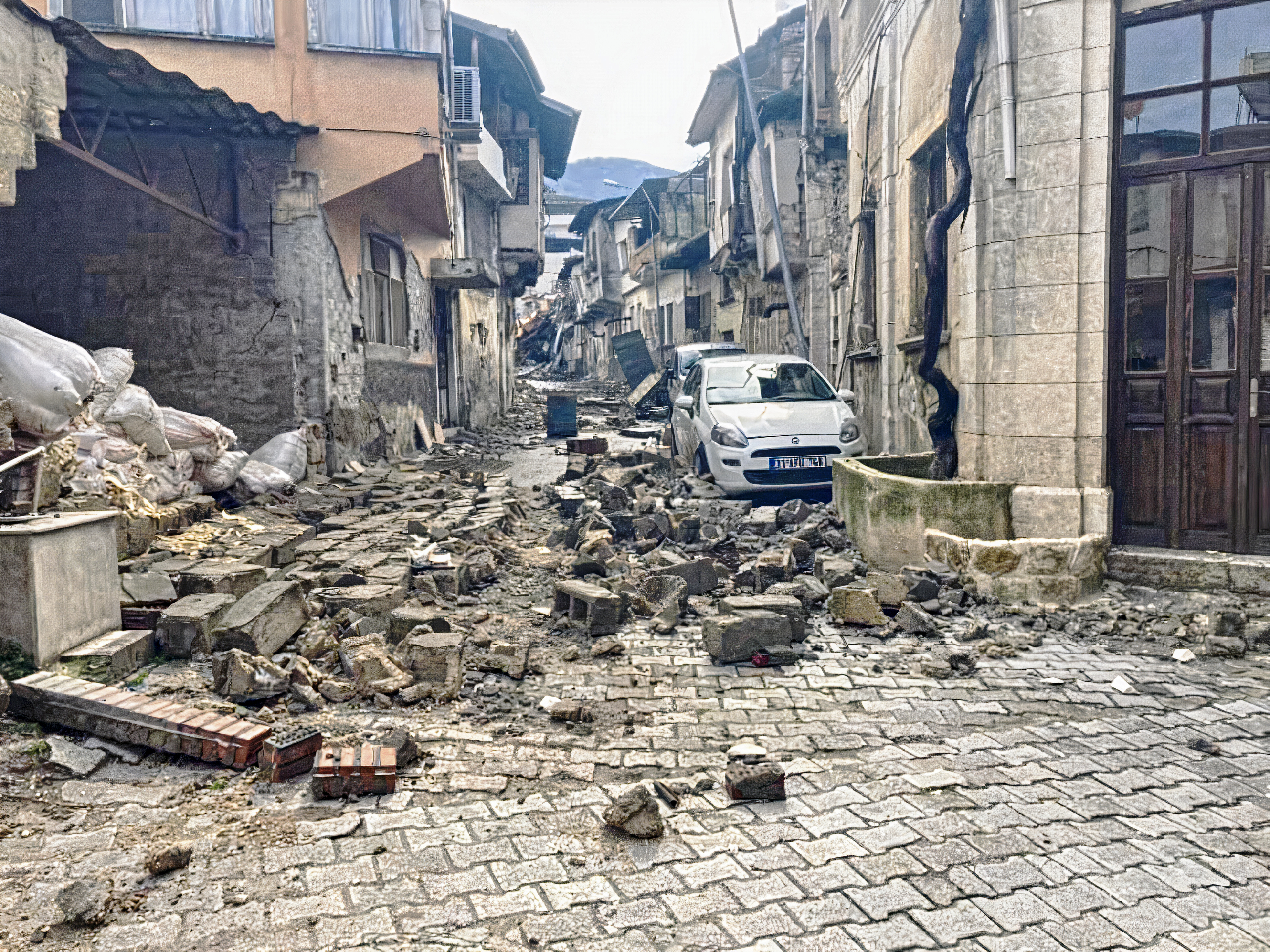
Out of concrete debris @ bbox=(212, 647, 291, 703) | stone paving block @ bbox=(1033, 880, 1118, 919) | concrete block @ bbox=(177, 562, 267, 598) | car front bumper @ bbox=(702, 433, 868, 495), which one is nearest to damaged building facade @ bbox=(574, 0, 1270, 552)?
car front bumper @ bbox=(702, 433, 868, 495)

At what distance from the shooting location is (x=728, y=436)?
9.96 m

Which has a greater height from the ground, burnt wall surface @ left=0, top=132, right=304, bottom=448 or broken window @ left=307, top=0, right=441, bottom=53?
broken window @ left=307, top=0, right=441, bottom=53

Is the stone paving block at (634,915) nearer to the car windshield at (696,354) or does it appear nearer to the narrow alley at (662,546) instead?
the narrow alley at (662,546)

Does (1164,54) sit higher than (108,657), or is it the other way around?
(1164,54)

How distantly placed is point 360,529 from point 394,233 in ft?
23.4

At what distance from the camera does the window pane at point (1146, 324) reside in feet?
20.1

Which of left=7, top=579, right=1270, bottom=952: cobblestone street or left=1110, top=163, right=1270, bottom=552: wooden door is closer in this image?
left=7, top=579, right=1270, bottom=952: cobblestone street

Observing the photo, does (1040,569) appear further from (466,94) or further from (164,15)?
(466,94)

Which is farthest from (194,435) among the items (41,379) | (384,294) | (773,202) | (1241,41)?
(773,202)

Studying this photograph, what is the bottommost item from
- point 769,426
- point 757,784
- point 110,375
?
point 757,784

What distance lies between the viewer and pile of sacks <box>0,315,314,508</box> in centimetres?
576

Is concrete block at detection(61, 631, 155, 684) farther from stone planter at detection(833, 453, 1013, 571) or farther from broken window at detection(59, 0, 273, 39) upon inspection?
broken window at detection(59, 0, 273, 39)

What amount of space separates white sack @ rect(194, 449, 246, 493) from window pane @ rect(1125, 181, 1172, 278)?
780cm

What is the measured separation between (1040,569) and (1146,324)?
1.78m
